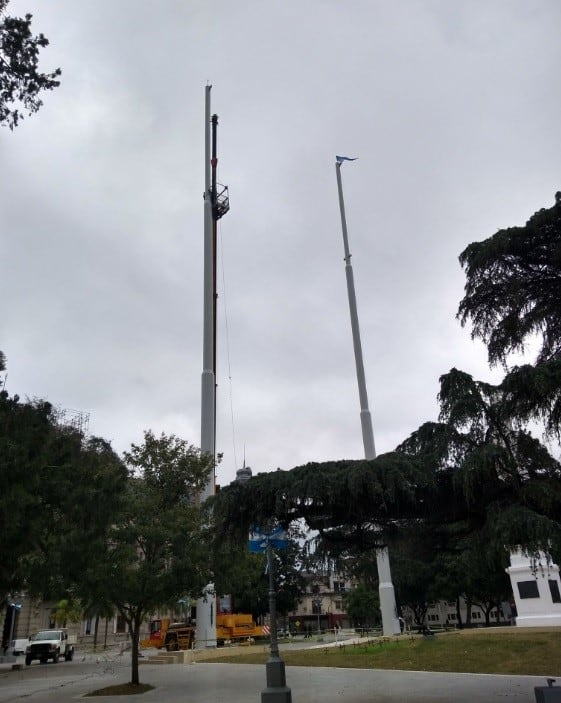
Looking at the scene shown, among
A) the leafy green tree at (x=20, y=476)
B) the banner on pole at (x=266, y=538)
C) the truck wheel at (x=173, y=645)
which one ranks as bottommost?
the truck wheel at (x=173, y=645)

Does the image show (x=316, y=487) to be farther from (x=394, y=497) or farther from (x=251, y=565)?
(x=251, y=565)

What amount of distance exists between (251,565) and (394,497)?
1252cm

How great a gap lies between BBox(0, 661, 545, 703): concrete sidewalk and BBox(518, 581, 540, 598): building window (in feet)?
45.5

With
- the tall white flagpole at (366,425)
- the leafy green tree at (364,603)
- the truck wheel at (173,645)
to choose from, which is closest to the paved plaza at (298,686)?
the tall white flagpole at (366,425)

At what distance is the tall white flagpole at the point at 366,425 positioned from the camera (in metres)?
27.4

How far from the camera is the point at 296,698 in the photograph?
1296 centimetres

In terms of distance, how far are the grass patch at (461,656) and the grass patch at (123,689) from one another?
6798mm

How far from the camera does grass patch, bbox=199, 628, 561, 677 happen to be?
53.9ft

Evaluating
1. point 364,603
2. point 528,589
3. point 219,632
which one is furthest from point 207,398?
Result: point 364,603

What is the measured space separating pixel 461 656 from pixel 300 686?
21.0 ft

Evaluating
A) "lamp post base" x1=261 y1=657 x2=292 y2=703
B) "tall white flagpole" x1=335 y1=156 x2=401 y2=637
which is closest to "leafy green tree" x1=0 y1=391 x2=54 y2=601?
"lamp post base" x1=261 y1=657 x2=292 y2=703

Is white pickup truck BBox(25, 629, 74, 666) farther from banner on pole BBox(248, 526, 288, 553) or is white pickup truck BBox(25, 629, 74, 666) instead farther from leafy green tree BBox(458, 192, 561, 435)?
leafy green tree BBox(458, 192, 561, 435)

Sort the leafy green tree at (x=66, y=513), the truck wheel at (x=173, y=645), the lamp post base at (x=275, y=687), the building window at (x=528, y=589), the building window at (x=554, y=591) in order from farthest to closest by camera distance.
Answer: the truck wheel at (x=173, y=645), the building window at (x=528, y=589), the building window at (x=554, y=591), the leafy green tree at (x=66, y=513), the lamp post base at (x=275, y=687)

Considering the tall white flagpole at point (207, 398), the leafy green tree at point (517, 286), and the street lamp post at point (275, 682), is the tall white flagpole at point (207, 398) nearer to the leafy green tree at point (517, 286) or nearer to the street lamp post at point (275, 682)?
the street lamp post at point (275, 682)
